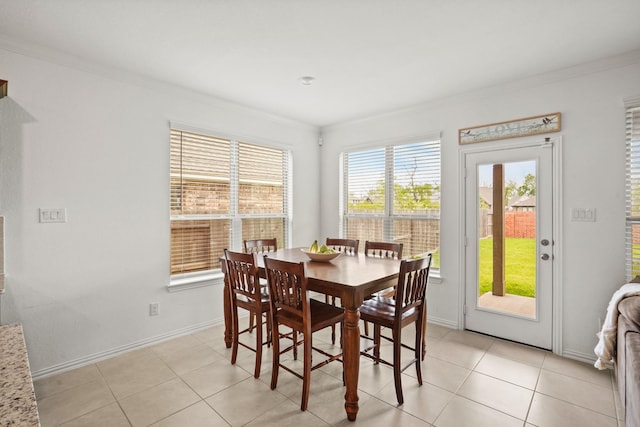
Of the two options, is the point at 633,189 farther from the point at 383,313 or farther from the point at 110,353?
the point at 110,353

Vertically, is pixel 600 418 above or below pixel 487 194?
below

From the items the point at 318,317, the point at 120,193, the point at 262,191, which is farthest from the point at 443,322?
the point at 120,193

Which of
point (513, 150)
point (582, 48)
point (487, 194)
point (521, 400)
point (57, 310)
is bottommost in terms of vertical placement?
point (521, 400)

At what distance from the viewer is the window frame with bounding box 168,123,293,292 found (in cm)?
342

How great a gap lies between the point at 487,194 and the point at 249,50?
266 cm

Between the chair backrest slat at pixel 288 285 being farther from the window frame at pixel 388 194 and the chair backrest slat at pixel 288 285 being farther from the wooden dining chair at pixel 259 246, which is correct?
the window frame at pixel 388 194

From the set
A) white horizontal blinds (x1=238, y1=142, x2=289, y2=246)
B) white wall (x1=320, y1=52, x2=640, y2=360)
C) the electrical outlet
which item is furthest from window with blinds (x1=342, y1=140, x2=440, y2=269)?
the electrical outlet

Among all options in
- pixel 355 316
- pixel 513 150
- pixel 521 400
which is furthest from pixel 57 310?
pixel 513 150

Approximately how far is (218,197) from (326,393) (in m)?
2.37

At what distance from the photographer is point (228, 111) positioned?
12.4 feet

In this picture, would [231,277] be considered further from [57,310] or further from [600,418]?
[600,418]

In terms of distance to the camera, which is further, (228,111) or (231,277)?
(228,111)

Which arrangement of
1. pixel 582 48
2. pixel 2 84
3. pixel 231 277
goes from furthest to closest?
1. pixel 231 277
2. pixel 582 48
3. pixel 2 84

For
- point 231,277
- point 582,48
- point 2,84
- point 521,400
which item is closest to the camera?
point 2,84
